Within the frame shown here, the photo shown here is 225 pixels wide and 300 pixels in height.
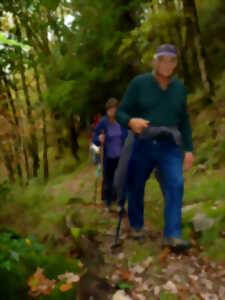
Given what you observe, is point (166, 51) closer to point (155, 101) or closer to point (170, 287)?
point (155, 101)

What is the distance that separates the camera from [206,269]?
4461 mm

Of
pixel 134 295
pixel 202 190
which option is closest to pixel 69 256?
pixel 134 295

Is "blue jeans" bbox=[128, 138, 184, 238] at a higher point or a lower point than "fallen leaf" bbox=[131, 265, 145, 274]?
higher

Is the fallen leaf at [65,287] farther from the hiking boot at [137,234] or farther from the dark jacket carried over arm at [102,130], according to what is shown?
the dark jacket carried over arm at [102,130]

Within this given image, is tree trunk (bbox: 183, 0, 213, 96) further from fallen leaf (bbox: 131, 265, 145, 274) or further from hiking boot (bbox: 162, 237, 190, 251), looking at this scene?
fallen leaf (bbox: 131, 265, 145, 274)

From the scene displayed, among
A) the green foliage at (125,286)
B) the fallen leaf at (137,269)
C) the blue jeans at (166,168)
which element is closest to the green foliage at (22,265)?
the green foliage at (125,286)

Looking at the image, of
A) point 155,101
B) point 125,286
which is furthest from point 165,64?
point 125,286

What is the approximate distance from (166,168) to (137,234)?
3.52ft

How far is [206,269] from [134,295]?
0.95 m

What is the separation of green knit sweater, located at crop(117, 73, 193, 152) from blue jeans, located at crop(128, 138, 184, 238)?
0.90 feet

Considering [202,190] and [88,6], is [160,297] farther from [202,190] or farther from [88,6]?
[88,6]

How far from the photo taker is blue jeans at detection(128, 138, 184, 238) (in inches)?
188

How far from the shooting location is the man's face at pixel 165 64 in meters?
4.58

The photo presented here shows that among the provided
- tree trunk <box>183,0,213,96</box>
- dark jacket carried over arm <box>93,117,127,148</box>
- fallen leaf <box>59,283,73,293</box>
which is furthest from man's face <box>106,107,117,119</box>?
tree trunk <box>183,0,213,96</box>
